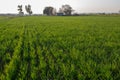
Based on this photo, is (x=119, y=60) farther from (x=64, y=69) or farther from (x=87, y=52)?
(x=64, y=69)

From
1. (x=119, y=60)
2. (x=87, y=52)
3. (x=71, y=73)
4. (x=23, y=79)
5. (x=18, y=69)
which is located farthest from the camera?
(x=87, y=52)

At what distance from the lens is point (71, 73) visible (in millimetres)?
6352

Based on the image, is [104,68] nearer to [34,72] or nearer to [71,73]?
[71,73]

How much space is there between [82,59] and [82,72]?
1321 mm

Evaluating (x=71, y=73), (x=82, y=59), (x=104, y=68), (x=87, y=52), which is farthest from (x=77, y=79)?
(x=87, y=52)

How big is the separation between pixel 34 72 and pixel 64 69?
945mm

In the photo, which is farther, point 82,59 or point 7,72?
point 82,59

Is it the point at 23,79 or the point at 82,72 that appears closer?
Result: the point at 23,79

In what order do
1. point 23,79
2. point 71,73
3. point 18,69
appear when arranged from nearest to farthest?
point 23,79, point 71,73, point 18,69

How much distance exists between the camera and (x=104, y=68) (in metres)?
Result: 6.72

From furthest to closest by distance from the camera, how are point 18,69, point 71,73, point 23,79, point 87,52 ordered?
point 87,52, point 18,69, point 71,73, point 23,79

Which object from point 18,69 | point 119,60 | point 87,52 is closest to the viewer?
point 18,69

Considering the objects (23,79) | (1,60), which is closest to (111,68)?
(23,79)

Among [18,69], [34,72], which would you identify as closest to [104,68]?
[34,72]
